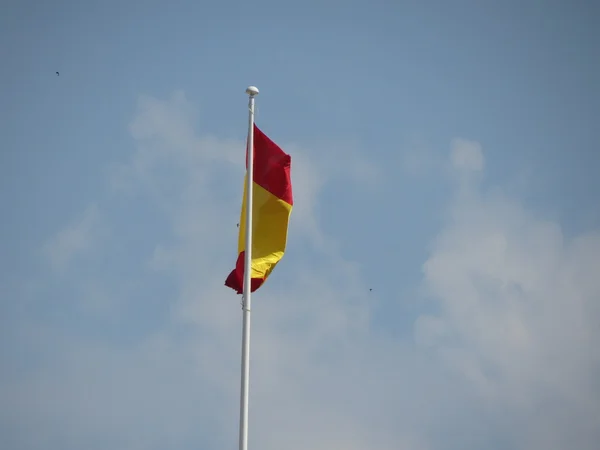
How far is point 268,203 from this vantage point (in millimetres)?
24703

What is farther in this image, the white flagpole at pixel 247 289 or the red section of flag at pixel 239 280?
the red section of flag at pixel 239 280

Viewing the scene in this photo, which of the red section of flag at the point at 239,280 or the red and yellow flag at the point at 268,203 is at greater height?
the red and yellow flag at the point at 268,203

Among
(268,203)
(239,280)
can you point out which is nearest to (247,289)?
(239,280)

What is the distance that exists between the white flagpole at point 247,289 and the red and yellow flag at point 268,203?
2.07ft

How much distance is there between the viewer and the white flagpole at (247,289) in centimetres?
2156

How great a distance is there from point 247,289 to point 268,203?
333cm

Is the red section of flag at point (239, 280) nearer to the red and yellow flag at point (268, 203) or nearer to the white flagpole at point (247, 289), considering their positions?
the red and yellow flag at point (268, 203)

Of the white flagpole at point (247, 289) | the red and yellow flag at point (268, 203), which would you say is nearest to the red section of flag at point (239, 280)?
the red and yellow flag at point (268, 203)

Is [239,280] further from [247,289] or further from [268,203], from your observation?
[268,203]

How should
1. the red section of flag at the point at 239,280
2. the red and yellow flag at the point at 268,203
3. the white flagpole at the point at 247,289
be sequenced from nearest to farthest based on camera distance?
the white flagpole at the point at 247,289 < the red section of flag at the point at 239,280 < the red and yellow flag at the point at 268,203

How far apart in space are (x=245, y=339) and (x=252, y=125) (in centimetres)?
657

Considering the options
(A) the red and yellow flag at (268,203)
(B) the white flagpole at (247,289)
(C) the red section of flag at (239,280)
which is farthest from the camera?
(A) the red and yellow flag at (268,203)

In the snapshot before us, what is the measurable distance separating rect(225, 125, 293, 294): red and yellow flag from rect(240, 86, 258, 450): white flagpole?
2.07ft

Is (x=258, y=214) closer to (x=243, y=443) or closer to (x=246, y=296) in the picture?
(x=246, y=296)
